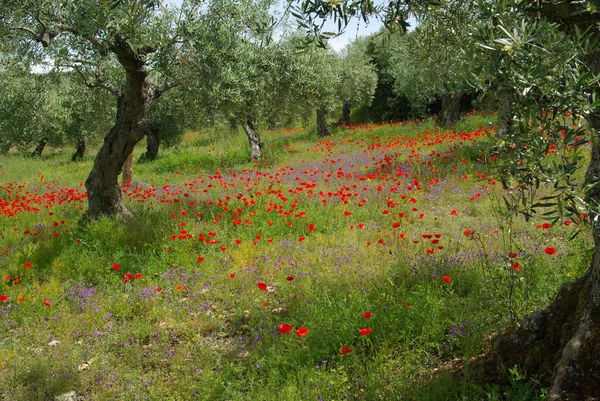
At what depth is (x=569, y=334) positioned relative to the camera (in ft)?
9.90

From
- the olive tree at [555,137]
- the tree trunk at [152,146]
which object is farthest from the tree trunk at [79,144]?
the olive tree at [555,137]

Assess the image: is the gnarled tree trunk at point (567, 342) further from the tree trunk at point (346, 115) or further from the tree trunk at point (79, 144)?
the tree trunk at point (346, 115)

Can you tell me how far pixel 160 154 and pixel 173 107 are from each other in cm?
272

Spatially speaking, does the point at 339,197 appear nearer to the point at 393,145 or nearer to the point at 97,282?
the point at 97,282

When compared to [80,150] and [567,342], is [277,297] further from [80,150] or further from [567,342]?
[80,150]

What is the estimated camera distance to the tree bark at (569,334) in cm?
266

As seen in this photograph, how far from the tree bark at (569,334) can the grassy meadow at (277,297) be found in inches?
7.0

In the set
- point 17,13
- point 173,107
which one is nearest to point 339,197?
point 17,13

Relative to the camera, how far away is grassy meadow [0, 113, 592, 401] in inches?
150

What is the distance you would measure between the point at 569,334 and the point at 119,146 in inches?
324

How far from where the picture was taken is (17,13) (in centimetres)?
693

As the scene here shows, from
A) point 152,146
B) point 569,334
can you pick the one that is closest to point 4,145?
point 152,146

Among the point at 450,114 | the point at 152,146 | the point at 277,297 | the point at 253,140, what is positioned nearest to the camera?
the point at 277,297

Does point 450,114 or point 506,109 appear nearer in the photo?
point 506,109
